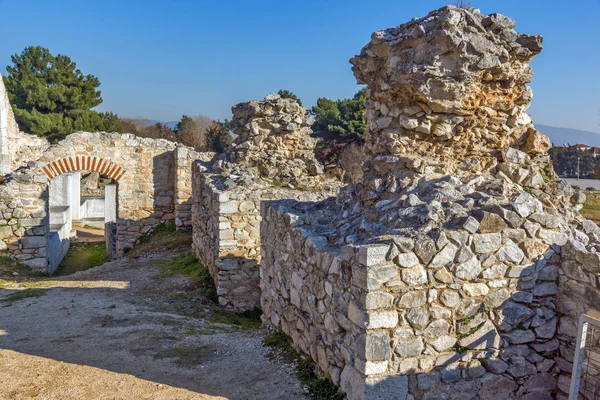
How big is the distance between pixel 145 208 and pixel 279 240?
27.2 feet

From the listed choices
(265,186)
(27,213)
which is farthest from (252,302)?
(27,213)

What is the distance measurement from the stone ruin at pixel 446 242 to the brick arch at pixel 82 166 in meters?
8.38

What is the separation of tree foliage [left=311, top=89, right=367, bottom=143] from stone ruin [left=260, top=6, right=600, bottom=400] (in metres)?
20.2

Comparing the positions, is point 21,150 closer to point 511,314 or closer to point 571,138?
point 511,314

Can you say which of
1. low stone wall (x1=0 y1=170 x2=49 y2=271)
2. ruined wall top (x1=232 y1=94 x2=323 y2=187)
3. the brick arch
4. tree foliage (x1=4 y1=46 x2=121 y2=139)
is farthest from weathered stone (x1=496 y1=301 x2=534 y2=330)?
tree foliage (x1=4 y1=46 x2=121 y2=139)

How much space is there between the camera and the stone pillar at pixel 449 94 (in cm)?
379

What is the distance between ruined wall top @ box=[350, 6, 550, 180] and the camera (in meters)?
3.78

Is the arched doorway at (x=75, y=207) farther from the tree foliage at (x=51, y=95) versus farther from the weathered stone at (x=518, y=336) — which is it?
the weathered stone at (x=518, y=336)

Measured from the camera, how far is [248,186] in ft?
23.4

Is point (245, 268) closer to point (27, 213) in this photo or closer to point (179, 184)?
point (27, 213)

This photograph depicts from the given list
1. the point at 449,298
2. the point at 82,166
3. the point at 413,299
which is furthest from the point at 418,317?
the point at 82,166

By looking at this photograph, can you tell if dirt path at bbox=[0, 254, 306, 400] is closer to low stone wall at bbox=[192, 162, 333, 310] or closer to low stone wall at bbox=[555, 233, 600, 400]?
low stone wall at bbox=[192, 162, 333, 310]

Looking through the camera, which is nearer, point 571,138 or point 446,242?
point 446,242

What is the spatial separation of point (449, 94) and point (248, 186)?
153 inches
